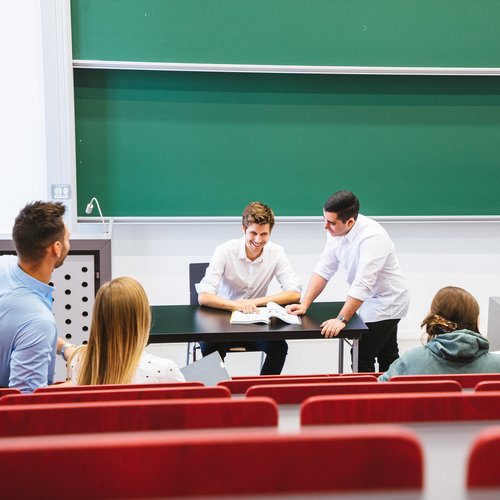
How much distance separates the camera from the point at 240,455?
75 centimetres

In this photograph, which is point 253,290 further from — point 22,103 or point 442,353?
point 22,103

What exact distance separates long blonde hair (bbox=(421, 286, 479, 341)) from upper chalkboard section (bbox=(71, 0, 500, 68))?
9.03 feet

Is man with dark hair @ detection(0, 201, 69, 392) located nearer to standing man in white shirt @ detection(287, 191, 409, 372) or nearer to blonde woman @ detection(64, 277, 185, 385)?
blonde woman @ detection(64, 277, 185, 385)

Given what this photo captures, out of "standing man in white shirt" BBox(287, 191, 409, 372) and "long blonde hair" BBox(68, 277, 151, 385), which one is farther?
"standing man in white shirt" BBox(287, 191, 409, 372)

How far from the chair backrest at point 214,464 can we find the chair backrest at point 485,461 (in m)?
0.09

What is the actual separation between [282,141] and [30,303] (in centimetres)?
304

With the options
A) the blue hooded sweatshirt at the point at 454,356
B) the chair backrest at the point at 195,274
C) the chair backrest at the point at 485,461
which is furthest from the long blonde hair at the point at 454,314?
the chair backrest at the point at 195,274

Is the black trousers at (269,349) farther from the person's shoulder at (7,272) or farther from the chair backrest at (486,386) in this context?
the chair backrest at (486,386)

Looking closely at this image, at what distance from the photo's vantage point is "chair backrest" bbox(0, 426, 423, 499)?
752 millimetres

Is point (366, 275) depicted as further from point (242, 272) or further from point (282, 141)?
point (282, 141)

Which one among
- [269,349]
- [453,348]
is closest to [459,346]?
[453,348]

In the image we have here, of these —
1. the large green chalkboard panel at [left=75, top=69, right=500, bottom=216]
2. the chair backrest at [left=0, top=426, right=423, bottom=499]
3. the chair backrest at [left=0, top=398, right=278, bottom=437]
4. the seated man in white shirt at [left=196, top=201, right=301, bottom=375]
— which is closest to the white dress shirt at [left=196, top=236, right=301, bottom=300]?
the seated man in white shirt at [left=196, top=201, right=301, bottom=375]

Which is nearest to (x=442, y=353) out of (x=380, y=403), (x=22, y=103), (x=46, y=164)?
(x=380, y=403)

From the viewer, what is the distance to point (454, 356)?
219 centimetres
